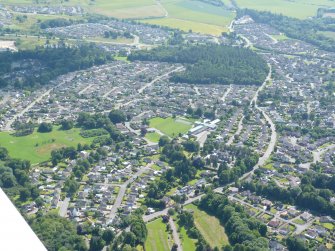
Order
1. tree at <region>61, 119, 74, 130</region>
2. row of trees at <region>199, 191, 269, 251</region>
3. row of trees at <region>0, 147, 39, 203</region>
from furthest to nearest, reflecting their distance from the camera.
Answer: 1. tree at <region>61, 119, 74, 130</region>
2. row of trees at <region>0, 147, 39, 203</region>
3. row of trees at <region>199, 191, 269, 251</region>

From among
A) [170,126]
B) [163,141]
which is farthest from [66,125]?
[170,126]

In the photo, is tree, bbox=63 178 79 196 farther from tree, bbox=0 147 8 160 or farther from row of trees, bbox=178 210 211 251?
row of trees, bbox=178 210 211 251

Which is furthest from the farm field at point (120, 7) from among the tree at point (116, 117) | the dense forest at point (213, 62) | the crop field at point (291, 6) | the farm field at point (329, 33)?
the tree at point (116, 117)

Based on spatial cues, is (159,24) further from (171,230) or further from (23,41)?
(171,230)

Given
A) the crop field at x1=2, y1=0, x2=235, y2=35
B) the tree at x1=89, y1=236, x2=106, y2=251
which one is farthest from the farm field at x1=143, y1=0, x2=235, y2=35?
the tree at x1=89, y1=236, x2=106, y2=251

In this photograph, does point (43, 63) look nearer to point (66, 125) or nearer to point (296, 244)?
point (66, 125)
